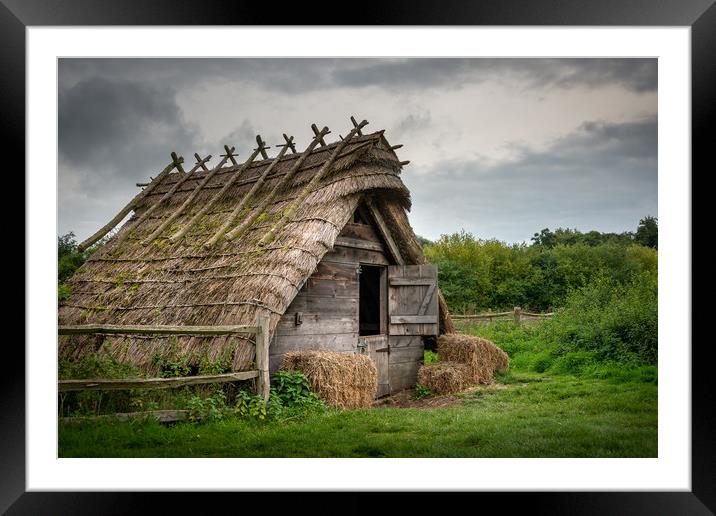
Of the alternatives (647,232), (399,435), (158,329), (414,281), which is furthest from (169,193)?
(647,232)

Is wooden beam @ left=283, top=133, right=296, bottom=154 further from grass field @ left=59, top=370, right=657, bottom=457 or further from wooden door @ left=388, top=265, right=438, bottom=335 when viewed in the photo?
grass field @ left=59, top=370, right=657, bottom=457

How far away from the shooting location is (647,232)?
9492 millimetres

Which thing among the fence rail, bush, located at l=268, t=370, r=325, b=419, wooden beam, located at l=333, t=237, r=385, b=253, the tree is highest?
the tree

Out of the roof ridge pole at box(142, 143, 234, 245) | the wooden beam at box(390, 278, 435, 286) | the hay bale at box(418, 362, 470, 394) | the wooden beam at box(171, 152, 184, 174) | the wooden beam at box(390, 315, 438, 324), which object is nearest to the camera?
the hay bale at box(418, 362, 470, 394)

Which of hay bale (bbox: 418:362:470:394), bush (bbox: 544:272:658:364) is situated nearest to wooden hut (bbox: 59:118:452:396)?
hay bale (bbox: 418:362:470:394)

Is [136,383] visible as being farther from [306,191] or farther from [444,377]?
[444,377]

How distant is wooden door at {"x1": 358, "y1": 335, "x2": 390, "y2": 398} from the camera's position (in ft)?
33.2

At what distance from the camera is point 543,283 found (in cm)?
1686

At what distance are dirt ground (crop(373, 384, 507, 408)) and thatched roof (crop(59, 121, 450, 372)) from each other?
2523 millimetres

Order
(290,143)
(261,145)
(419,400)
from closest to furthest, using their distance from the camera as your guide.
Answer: (419,400) → (290,143) → (261,145)

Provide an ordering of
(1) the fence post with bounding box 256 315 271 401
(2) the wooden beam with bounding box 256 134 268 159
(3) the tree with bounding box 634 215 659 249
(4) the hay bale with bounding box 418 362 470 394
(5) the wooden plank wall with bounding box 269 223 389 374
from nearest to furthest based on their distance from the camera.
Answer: (1) the fence post with bounding box 256 315 271 401, (5) the wooden plank wall with bounding box 269 223 389 374, (3) the tree with bounding box 634 215 659 249, (4) the hay bale with bounding box 418 362 470 394, (2) the wooden beam with bounding box 256 134 268 159

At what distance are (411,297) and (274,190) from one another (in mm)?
3266

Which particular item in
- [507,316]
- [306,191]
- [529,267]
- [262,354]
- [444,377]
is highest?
[306,191]
